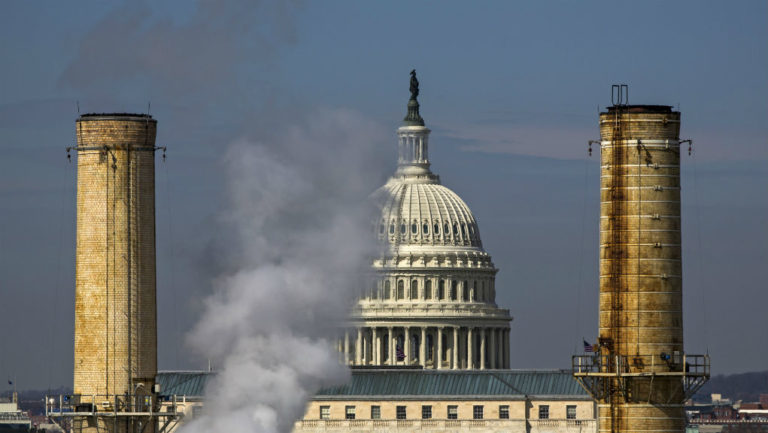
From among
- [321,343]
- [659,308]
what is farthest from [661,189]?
[321,343]

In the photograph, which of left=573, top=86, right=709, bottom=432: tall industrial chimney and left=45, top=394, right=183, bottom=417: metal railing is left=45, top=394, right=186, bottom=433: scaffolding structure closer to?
left=45, top=394, right=183, bottom=417: metal railing

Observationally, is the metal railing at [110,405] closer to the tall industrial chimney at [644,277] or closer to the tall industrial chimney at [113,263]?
the tall industrial chimney at [113,263]

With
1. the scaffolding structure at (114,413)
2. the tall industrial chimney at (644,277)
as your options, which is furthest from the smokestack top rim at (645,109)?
the scaffolding structure at (114,413)

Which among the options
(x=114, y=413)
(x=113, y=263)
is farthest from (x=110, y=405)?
(x=113, y=263)

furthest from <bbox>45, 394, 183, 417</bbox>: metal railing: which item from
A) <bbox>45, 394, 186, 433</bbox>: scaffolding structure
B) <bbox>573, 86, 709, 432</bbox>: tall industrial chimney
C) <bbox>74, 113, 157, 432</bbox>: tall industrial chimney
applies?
<bbox>573, 86, 709, 432</bbox>: tall industrial chimney

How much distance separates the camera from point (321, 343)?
13900 cm

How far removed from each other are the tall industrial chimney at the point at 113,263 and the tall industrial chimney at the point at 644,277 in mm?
23652

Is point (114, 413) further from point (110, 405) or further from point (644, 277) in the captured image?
point (644, 277)

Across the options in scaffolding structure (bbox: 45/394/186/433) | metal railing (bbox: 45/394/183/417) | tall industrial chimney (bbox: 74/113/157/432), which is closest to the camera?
scaffolding structure (bbox: 45/394/186/433)

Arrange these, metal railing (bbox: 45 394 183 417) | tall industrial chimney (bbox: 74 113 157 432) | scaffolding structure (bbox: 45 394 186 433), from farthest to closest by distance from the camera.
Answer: tall industrial chimney (bbox: 74 113 157 432) < metal railing (bbox: 45 394 183 417) < scaffolding structure (bbox: 45 394 186 433)

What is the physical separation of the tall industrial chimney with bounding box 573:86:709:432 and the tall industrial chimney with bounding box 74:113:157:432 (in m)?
23.7

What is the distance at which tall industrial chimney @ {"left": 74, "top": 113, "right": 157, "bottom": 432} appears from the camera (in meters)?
141

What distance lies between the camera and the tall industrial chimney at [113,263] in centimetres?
14112

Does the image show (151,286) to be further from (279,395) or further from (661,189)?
(661,189)
